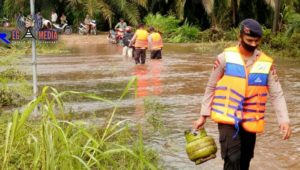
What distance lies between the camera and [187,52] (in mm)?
22250

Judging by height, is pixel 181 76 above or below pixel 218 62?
below

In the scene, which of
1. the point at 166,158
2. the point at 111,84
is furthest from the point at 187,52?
the point at 166,158

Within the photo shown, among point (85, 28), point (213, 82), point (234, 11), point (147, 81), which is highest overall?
point (234, 11)

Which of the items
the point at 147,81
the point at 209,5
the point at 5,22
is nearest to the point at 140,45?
the point at 147,81

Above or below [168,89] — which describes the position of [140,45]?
above

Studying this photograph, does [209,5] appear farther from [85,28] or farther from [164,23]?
[85,28]

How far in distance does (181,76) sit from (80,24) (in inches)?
690

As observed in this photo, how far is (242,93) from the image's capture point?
4.49m

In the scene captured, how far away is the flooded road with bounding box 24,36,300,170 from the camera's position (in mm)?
6734

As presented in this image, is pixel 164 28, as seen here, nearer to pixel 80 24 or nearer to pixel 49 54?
pixel 80 24

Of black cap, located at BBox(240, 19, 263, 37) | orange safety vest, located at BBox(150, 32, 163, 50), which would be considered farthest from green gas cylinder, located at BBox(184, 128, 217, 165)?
orange safety vest, located at BBox(150, 32, 163, 50)

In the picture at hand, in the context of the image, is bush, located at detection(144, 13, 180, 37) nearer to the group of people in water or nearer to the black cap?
the group of people in water

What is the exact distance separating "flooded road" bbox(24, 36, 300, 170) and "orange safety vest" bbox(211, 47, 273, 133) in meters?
1.67

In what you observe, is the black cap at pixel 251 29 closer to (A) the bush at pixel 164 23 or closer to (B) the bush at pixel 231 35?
(B) the bush at pixel 231 35
